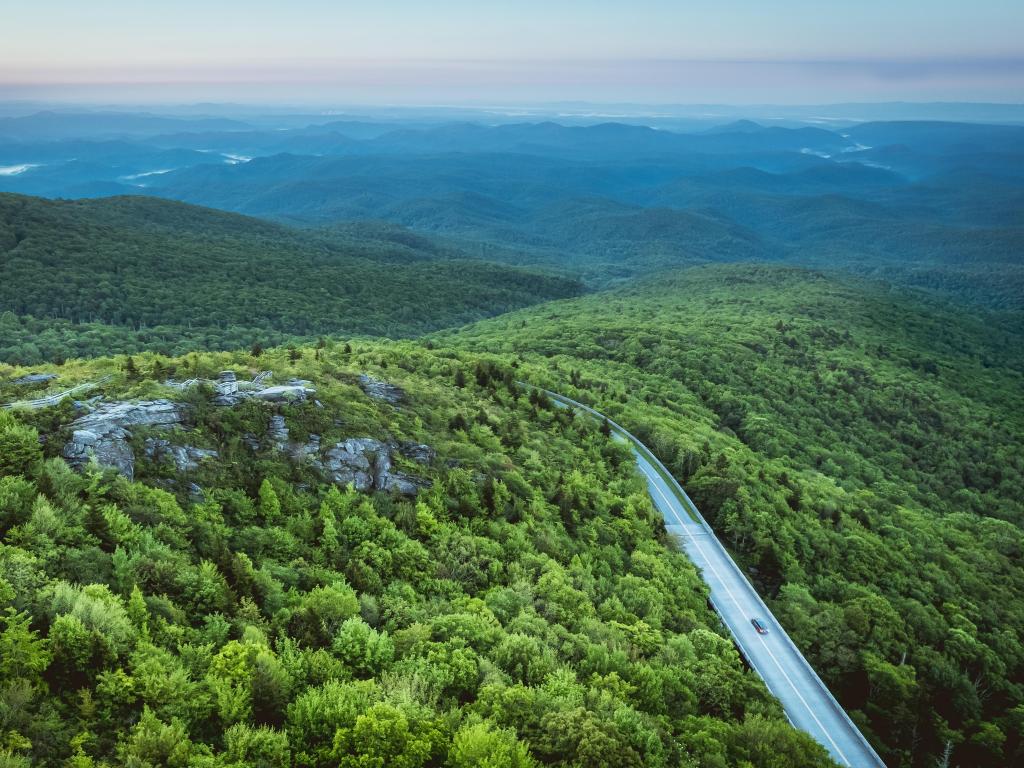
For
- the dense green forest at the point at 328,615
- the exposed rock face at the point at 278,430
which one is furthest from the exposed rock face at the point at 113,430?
the exposed rock face at the point at 278,430

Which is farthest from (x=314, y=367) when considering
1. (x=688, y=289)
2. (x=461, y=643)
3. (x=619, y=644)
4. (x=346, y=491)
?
(x=688, y=289)

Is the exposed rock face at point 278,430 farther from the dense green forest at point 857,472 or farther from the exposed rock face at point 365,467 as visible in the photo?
the dense green forest at point 857,472

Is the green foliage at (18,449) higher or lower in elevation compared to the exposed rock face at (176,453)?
higher

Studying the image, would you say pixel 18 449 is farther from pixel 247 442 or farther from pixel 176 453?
pixel 247 442

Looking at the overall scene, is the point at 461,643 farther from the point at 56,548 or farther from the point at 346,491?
the point at 56,548

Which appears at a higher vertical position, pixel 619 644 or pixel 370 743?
pixel 370 743
